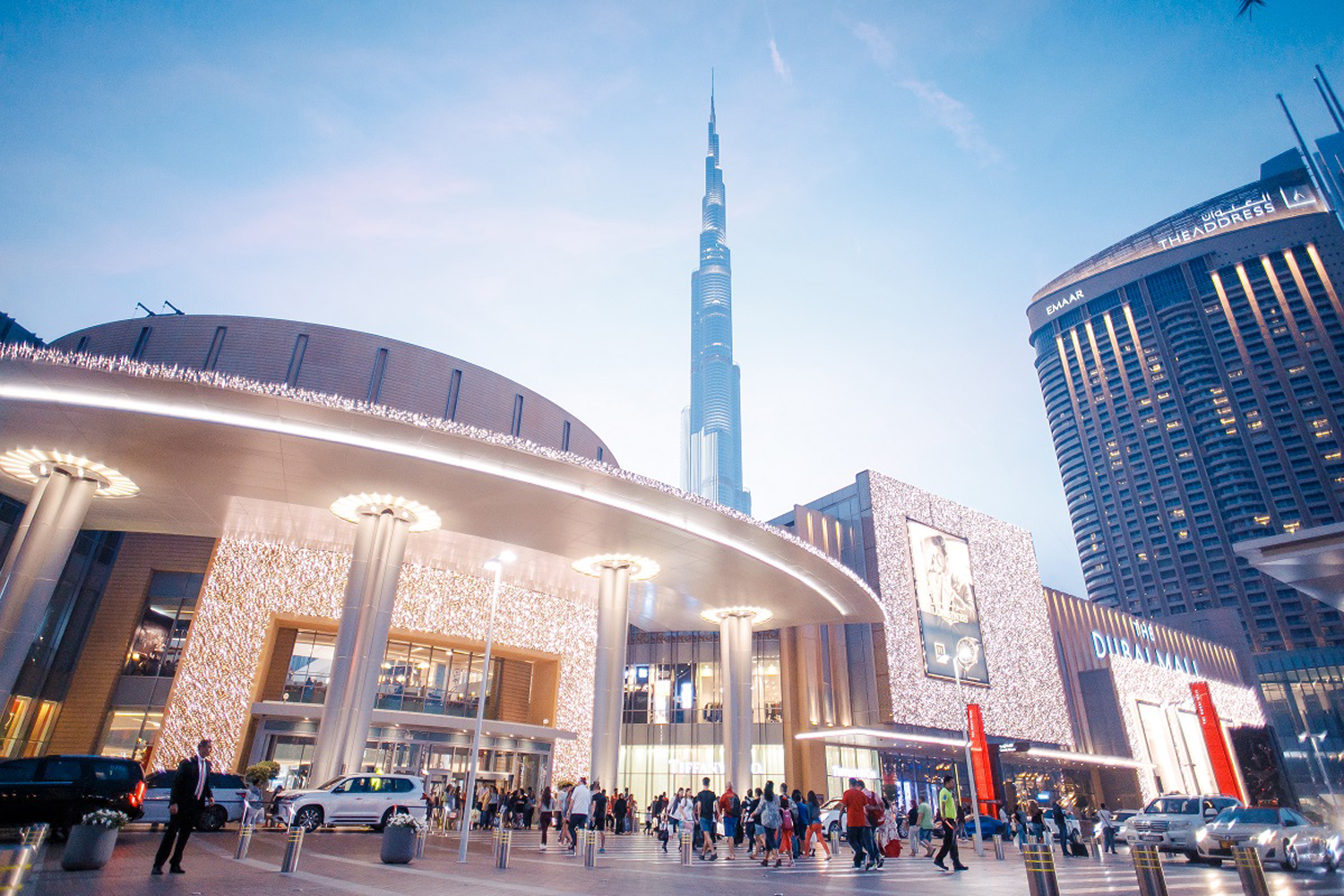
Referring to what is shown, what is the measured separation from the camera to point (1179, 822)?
1822 cm

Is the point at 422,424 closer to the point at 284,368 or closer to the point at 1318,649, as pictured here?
the point at 284,368

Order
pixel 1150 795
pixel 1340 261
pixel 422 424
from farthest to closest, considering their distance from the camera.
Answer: pixel 1340 261, pixel 1150 795, pixel 422 424

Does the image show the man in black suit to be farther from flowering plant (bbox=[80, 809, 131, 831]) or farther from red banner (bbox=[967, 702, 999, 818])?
red banner (bbox=[967, 702, 999, 818])

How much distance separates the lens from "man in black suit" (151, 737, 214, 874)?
9.09 meters

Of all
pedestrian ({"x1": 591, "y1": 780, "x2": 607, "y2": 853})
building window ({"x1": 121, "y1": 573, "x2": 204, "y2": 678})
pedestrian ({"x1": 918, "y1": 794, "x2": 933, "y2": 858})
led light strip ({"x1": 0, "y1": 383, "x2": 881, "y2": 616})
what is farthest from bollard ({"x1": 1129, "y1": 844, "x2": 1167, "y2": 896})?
building window ({"x1": 121, "y1": 573, "x2": 204, "y2": 678})

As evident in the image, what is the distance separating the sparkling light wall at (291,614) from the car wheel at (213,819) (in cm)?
868

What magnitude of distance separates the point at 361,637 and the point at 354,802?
4.44 metres

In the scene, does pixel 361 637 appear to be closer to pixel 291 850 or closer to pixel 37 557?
pixel 37 557

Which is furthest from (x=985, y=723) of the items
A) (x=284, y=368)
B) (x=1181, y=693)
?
(x=284, y=368)

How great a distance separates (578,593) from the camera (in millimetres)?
35062

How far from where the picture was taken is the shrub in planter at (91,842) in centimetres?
920

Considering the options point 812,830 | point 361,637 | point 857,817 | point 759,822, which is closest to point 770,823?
point 759,822

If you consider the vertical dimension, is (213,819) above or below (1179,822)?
below

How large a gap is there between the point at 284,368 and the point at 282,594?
30.8 feet
